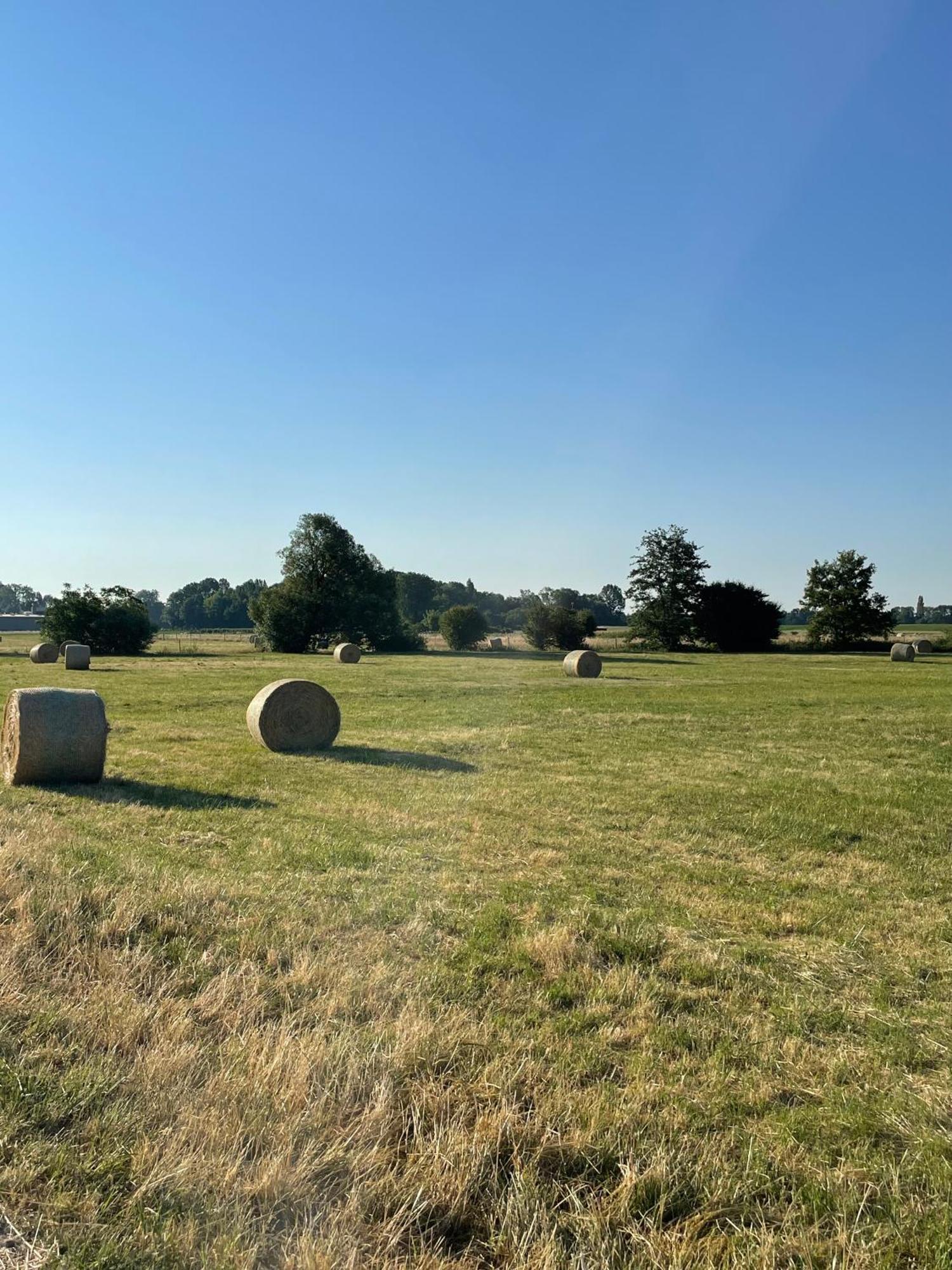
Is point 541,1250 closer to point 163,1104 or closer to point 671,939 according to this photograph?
point 163,1104

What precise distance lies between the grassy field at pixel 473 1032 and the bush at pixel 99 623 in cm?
5537

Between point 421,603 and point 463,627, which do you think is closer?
point 463,627

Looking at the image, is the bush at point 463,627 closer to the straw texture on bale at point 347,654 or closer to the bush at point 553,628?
the bush at point 553,628

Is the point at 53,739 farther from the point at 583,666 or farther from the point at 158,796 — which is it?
the point at 583,666

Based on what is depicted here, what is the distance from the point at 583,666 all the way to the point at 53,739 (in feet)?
96.8

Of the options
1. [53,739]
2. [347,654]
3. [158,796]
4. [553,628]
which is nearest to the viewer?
[158,796]

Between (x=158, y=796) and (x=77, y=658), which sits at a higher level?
(x=77, y=658)

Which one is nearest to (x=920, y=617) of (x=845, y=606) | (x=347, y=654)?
(x=845, y=606)

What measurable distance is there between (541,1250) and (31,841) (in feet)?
21.5

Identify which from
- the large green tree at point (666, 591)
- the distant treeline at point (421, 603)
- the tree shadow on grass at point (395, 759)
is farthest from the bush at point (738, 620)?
the tree shadow on grass at point (395, 759)

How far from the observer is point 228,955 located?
205 inches

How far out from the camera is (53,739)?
11188mm

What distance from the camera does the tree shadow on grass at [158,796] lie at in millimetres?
10188

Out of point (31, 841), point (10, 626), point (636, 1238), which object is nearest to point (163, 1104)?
point (636, 1238)
